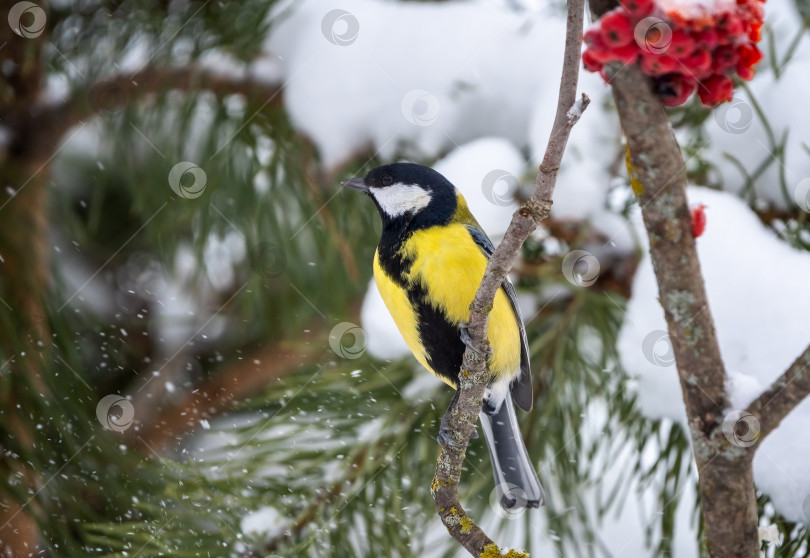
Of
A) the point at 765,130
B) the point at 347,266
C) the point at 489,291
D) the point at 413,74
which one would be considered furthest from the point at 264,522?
the point at 765,130

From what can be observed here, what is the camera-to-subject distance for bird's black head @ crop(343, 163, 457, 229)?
2.62ft

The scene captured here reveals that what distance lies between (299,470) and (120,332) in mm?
587

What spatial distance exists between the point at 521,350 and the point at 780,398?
0.36 metres

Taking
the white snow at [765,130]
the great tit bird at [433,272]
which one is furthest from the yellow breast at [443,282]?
the white snow at [765,130]

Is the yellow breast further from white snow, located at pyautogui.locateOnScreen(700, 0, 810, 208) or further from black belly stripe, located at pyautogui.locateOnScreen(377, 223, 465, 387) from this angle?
white snow, located at pyautogui.locateOnScreen(700, 0, 810, 208)

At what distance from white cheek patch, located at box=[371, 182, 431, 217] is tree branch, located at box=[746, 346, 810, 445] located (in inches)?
15.9

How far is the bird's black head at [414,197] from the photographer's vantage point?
31.4 inches

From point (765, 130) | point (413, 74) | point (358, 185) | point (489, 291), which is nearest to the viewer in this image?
point (489, 291)

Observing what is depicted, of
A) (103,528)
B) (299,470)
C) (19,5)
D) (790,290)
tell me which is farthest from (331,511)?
(19,5)

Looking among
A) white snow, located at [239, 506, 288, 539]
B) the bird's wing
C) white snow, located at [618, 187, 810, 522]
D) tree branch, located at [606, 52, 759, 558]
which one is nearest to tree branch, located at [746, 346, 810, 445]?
tree branch, located at [606, 52, 759, 558]

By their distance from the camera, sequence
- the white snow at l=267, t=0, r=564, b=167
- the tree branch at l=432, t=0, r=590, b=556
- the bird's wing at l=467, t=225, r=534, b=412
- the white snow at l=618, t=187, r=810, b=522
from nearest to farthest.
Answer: the tree branch at l=432, t=0, r=590, b=556 < the white snow at l=618, t=187, r=810, b=522 < the bird's wing at l=467, t=225, r=534, b=412 < the white snow at l=267, t=0, r=564, b=167

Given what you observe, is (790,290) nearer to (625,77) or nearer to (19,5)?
(625,77)

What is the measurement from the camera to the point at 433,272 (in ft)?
2.65

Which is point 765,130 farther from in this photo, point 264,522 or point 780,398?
point 264,522
